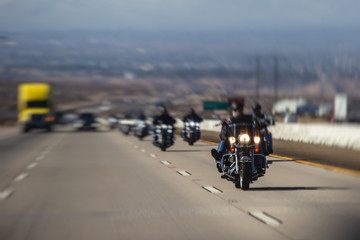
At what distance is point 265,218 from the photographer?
8.88 m

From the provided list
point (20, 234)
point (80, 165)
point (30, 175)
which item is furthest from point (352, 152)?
point (20, 234)

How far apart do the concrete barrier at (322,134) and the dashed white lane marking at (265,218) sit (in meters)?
14.7

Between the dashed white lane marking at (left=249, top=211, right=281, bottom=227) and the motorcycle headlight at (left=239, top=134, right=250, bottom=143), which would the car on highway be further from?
the dashed white lane marking at (left=249, top=211, right=281, bottom=227)

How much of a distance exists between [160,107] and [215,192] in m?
13.1

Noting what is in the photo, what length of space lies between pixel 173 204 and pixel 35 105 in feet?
150

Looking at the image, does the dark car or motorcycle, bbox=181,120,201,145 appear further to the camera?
the dark car

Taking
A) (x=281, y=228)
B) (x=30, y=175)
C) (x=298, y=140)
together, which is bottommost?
(x=298, y=140)

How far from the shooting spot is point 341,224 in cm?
844

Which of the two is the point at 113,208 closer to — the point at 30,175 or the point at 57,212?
the point at 57,212

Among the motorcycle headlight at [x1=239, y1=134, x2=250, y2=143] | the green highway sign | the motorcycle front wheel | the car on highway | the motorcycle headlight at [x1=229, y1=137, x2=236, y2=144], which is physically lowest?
the green highway sign

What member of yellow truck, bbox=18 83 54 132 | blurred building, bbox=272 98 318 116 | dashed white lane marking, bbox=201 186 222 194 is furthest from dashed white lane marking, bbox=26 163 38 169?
blurred building, bbox=272 98 318 116

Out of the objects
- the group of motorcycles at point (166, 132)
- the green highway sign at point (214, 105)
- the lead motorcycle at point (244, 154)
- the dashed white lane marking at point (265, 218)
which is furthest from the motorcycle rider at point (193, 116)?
the green highway sign at point (214, 105)

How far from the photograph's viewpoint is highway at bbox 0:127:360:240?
7977 millimetres

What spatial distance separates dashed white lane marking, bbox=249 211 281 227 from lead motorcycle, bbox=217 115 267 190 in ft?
8.85
